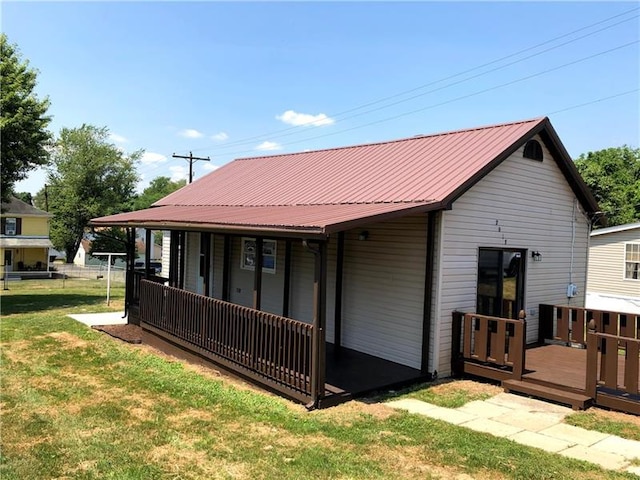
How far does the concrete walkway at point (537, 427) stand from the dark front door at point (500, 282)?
6.69 feet

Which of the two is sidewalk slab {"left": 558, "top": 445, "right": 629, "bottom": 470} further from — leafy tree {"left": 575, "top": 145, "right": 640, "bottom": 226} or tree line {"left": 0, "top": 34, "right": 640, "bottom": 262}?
leafy tree {"left": 575, "top": 145, "right": 640, "bottom": 226}

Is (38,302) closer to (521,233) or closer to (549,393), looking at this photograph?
(521,233)

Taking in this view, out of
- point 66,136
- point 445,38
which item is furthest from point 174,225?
point 66,136

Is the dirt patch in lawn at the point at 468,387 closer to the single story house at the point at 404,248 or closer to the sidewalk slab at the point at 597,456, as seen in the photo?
the single story house at the point at 404,248

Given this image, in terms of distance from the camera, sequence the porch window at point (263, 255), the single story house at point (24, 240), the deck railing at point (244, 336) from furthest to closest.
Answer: the single story house at point (24, 240), the porch window at point (263, 255), the deck railing at point (244, 336)

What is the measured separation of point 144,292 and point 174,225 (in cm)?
242

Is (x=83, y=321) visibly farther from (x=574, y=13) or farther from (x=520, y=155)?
(x=574, y=13)

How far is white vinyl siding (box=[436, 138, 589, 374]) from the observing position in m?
7.84

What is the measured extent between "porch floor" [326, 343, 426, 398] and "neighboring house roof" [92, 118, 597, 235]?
2318mm

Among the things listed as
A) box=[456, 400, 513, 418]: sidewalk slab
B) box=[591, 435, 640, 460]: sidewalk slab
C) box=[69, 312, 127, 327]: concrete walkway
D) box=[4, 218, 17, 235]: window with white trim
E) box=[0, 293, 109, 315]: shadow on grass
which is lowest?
box=[0, 293, 109, 315]: shadow on grass

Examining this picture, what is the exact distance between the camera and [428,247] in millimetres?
7633

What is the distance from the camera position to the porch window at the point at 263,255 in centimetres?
1106

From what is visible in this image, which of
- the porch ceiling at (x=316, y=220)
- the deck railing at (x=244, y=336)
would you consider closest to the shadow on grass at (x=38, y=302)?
the deck railing at (x=244, y=336)

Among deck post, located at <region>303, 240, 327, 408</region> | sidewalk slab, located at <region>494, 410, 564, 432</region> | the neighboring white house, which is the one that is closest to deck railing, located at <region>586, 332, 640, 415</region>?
sidewalk slab, located at <region>494, 410, 564, 432</region>
